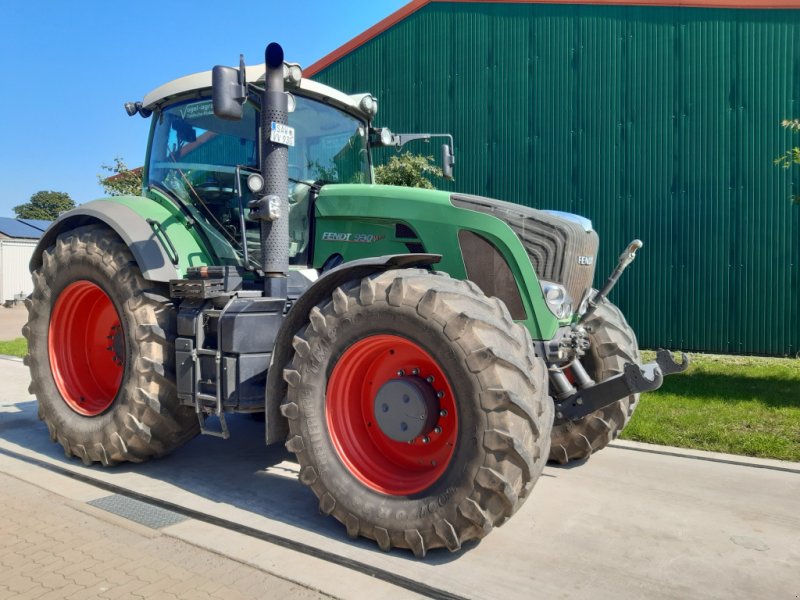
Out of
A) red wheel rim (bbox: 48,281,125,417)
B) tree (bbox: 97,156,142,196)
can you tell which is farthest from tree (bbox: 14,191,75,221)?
red wheel rim (bbox: 48,281,125,417)

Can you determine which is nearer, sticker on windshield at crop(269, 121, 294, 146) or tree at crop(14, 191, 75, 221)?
sticker on windshield at crop(269, 121, 294, 146)

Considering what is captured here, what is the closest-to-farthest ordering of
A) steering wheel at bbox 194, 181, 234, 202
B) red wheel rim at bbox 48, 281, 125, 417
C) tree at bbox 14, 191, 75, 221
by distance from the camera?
steering wheel at bbox 194, 181, 234, 202
red wheel rim at bbox 48, 281, 125, 417
tree at bbox 14, 191, 75, 221

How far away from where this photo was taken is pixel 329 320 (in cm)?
353

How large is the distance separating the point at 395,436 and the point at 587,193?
10.3 m

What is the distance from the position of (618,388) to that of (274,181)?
243 cm

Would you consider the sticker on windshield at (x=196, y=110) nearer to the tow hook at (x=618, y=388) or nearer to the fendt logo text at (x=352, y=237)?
the fendt logo text at (x=352, y=237)

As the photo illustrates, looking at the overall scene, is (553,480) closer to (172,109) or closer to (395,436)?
(395,436)

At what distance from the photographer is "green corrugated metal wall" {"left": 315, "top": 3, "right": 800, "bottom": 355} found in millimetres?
11508

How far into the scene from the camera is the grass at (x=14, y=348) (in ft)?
38.8

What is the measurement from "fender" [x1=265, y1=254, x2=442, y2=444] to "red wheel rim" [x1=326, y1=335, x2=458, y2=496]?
383 mm

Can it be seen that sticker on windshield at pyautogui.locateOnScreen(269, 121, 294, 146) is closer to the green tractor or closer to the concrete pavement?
the green tractor

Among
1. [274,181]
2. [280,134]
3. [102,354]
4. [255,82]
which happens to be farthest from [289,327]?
[102,354]

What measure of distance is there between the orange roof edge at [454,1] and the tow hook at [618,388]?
10.1 meters

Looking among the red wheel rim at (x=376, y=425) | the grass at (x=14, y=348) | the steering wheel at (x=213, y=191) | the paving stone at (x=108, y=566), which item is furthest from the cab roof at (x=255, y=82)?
the grass at (x=14, y=348)
